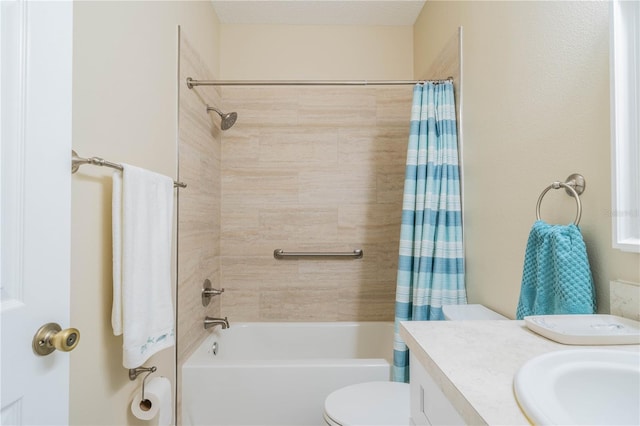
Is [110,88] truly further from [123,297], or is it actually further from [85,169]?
[123,297]

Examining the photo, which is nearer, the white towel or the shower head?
the white towel

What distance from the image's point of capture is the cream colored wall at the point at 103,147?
1002 millimetres

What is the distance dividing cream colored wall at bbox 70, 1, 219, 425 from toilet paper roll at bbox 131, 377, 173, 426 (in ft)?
0.14

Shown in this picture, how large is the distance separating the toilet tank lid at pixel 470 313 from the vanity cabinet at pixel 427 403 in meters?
0.54

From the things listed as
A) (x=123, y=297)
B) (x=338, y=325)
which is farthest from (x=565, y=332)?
(x=338, y=325)

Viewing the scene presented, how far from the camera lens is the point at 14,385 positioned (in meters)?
0.57

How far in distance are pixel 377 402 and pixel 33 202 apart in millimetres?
1355

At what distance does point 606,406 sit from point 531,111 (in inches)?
36.0

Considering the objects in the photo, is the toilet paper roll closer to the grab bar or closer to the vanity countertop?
the vanity countertop

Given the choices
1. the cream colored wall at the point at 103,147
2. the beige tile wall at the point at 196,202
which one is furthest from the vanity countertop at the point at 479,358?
the beige tile wall at the point at 196,202

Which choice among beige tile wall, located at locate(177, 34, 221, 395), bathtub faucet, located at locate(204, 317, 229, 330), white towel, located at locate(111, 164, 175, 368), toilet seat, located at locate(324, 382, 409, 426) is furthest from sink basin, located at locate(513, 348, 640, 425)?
bathtub faucet, located at locate(204, 317, 229, 330)

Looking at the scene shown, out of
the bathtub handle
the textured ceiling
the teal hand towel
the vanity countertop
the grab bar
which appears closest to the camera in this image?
the vanity countertop

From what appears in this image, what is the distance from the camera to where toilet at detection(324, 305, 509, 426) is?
4.39ft

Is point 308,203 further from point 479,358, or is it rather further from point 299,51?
point 479,358
